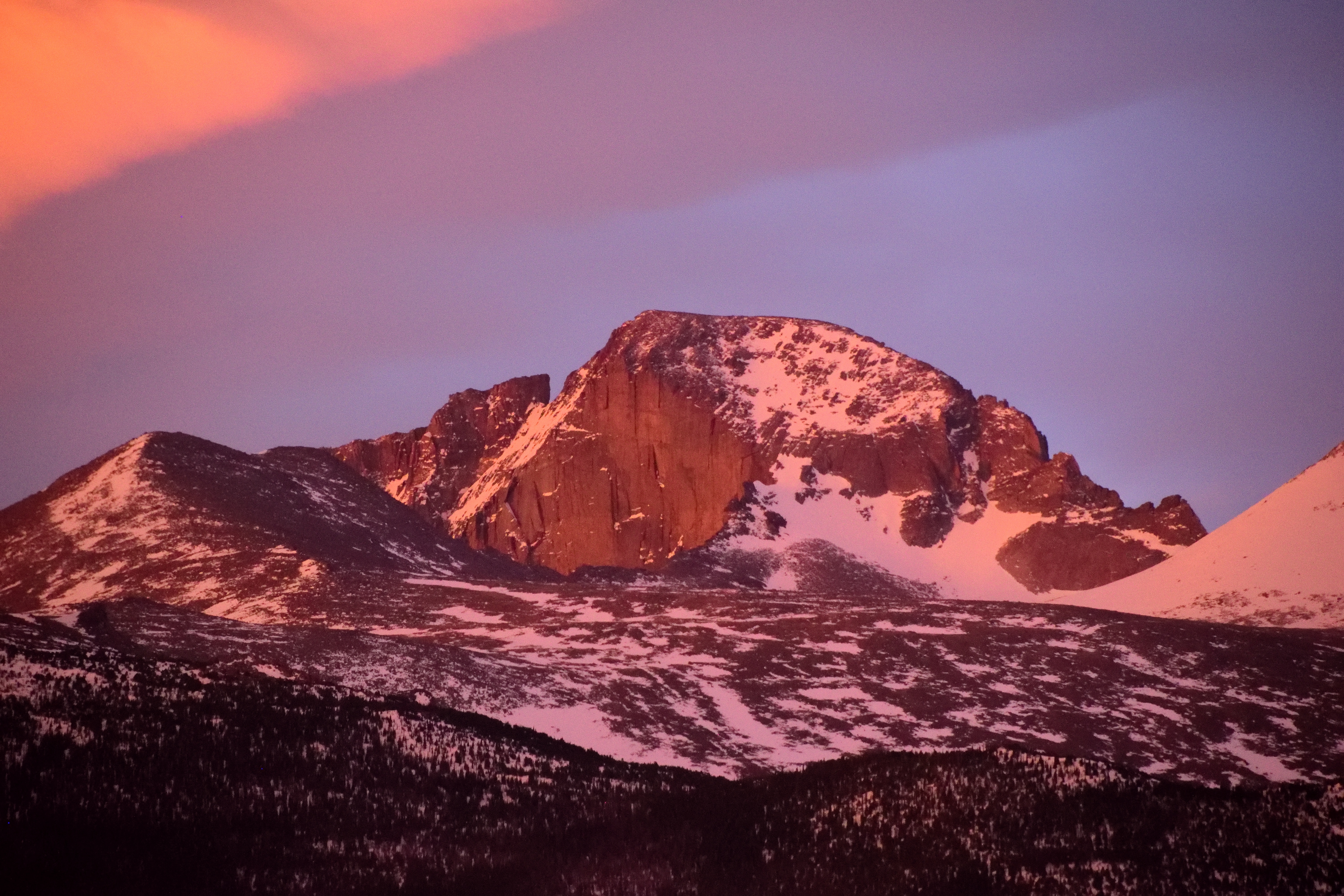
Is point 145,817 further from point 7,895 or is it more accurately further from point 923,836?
point 923,836

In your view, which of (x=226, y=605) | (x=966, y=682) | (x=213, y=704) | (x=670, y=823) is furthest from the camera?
(x=226, y=605)

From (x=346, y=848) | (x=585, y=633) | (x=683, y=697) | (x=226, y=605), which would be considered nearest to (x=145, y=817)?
(x=346, y=848)

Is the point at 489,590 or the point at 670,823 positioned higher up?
the point at 489,590

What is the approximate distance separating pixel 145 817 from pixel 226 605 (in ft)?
405

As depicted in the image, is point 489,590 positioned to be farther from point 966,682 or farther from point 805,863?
point 805,863

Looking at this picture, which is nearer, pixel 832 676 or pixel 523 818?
pixel 523 818

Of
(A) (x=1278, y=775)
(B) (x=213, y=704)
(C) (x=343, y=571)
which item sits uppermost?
(C) (x=343, y=571)

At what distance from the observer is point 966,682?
125 metres

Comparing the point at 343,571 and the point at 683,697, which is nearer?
the point at 683,697

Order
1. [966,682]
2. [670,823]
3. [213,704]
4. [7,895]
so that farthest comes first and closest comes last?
[966,682], [213,704], [670,823], [7,895]

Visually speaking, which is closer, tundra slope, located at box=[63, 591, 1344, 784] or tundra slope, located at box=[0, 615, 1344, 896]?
tundra slope, located at box=[0, 615, 1344, 896]

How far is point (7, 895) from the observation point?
42812mm

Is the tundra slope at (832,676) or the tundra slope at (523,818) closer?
the tundra slope at (523,818)

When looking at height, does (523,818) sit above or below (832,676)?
below
